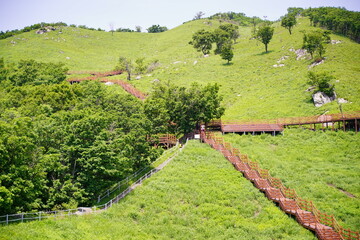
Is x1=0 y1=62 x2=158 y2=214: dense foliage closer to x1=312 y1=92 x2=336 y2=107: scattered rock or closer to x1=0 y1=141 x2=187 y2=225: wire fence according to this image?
x1=0 y1=141 x2=187 y2=225: wire fence

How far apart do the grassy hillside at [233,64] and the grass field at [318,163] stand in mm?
7434

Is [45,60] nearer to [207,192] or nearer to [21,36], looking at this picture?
[21,36]

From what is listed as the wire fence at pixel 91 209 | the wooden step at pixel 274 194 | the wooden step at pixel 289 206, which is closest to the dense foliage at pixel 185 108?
the wire fence at pixel 91 209

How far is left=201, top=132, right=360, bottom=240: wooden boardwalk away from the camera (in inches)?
899

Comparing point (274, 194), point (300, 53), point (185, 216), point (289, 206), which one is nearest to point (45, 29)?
point (300, 53)

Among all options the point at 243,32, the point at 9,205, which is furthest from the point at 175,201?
the point at 243,32

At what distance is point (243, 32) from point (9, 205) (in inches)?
5566

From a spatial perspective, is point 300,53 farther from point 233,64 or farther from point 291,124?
point 291,124

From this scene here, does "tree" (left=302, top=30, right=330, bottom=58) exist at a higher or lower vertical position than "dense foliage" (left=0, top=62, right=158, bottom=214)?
higher

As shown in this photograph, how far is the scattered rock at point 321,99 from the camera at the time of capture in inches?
1970

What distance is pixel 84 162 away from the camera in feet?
93.6

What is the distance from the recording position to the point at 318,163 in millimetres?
36000

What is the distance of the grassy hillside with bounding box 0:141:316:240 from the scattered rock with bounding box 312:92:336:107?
2467 centimetres

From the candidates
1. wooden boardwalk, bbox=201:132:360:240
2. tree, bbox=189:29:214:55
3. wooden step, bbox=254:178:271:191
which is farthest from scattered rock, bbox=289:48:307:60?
wooden step, bbox=254:178:271:191
